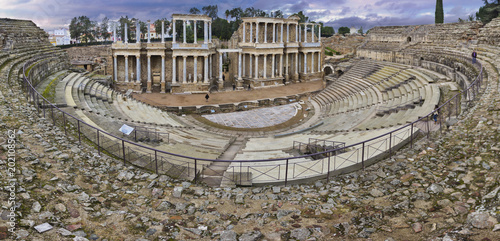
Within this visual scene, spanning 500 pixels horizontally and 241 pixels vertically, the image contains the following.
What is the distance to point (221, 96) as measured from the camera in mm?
37844

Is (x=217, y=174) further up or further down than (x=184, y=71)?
further down

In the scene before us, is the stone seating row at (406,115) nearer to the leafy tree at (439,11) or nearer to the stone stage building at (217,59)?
the stone stage building at (217,59)

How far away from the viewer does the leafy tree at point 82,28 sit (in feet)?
292

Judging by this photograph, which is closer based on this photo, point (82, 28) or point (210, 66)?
point (210, 66)

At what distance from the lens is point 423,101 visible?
71.7 feet

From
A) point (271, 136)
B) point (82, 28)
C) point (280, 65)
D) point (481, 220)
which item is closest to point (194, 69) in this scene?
point (280, 65)

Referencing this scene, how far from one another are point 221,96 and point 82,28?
68.6 metres

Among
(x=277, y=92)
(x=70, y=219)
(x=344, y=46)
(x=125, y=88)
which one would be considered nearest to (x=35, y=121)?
(x=70, y=219)

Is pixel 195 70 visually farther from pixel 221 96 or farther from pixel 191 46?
pixel 221 96

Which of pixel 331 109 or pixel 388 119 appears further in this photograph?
pixel 331 109

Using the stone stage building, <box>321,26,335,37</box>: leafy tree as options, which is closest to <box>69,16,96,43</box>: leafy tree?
the stone stage building

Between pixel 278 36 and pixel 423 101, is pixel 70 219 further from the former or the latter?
pixel 278 36

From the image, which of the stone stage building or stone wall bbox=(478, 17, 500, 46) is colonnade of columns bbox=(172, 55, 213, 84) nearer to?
the stone stage building

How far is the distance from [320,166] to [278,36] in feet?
124
